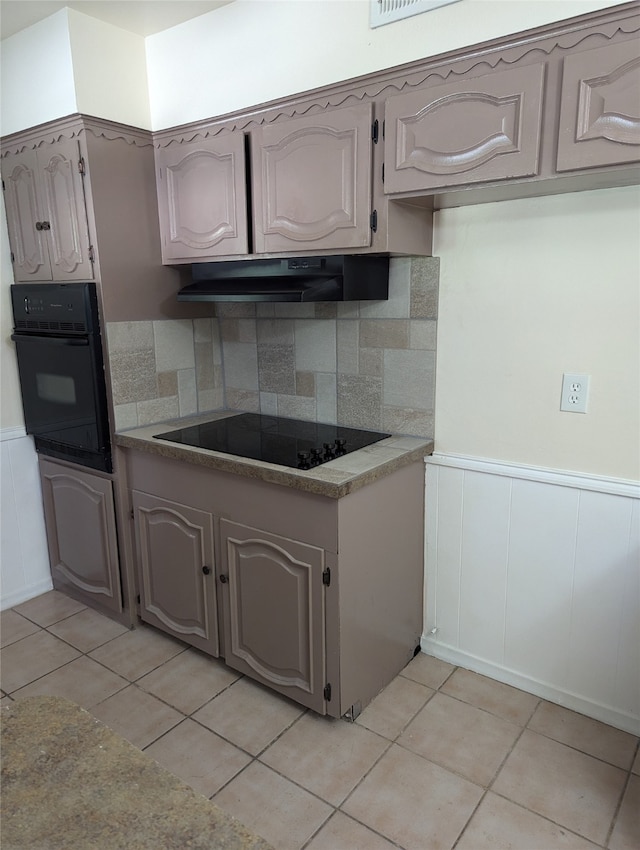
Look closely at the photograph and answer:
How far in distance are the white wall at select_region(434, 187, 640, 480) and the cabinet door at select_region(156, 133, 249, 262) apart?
754 mm

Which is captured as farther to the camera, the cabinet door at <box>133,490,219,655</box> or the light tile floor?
the cabinet door at <box>133,490,219,655</box>

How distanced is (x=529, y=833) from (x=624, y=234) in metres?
1.73

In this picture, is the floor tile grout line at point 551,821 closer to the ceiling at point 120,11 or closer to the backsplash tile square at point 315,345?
the backsplash tile square at point 315,345

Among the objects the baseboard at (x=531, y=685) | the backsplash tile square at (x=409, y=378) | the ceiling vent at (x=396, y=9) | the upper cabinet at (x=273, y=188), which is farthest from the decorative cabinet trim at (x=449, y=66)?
the baseboard at (x=531, y=685)

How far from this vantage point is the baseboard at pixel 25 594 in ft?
9.06

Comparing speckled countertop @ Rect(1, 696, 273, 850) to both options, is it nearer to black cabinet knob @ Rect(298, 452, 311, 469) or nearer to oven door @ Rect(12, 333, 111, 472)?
black cabinet knob @ Rect(298, 452, 311, 469)

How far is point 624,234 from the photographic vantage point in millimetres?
1709

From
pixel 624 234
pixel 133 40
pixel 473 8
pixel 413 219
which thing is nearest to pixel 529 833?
pixel 624 234

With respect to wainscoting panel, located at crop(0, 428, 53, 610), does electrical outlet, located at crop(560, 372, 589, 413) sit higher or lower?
higher

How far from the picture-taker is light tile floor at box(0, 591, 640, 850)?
1620 millimetres

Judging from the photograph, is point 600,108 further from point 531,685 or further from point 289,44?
point 531,685

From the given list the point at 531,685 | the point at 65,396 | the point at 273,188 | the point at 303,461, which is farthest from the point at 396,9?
the point at 531,685

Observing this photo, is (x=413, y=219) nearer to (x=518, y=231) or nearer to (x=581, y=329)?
(x=518, y=231)

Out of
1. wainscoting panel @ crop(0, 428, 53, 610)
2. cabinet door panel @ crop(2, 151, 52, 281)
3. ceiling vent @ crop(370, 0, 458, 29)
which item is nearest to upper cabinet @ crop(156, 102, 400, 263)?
ceiling vent @ crop(370, 0, 458, 29)
